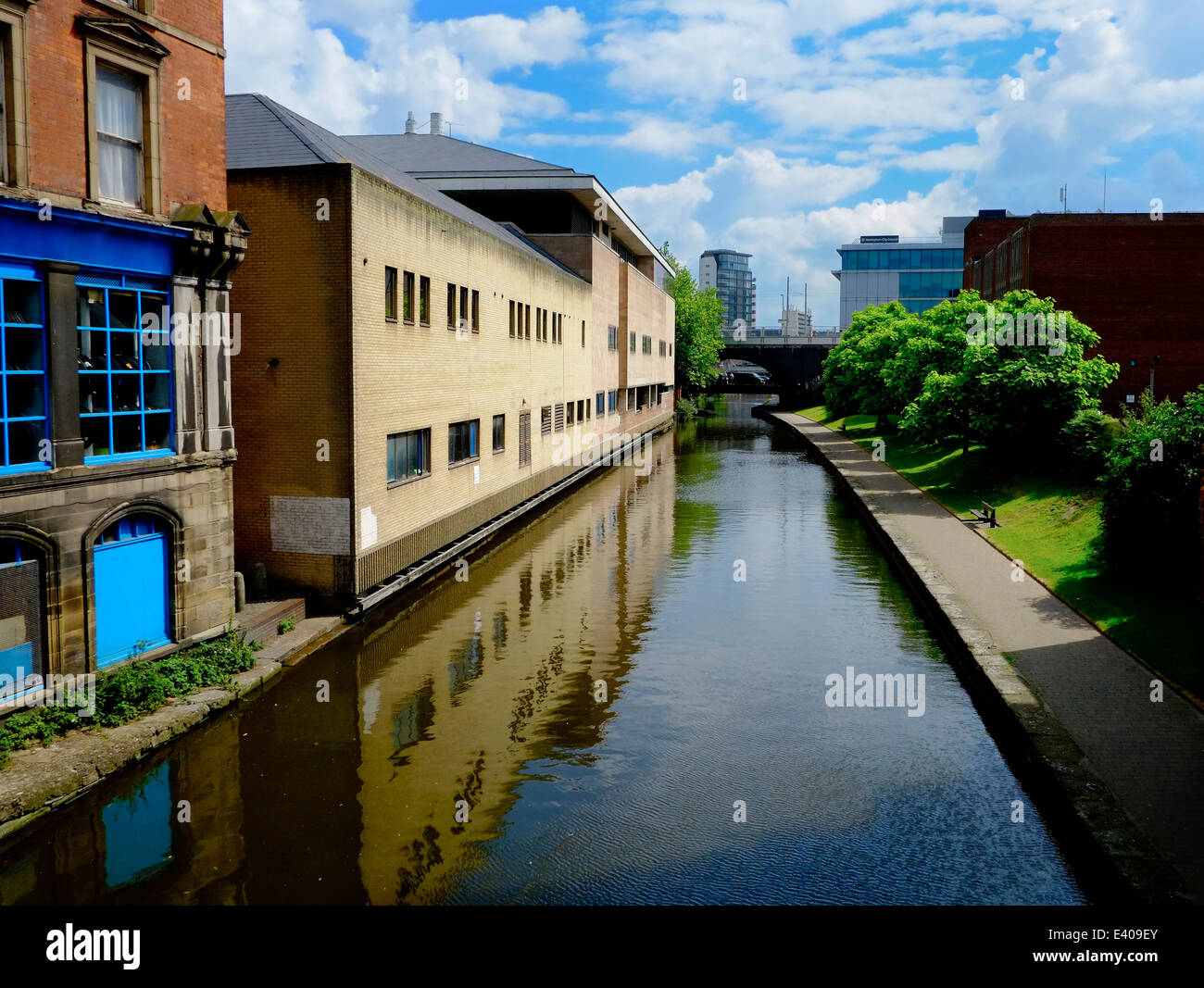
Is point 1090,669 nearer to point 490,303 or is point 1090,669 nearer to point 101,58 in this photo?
point 101,58

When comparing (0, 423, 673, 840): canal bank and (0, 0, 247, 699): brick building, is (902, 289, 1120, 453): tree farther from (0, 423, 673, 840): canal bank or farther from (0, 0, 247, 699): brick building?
(0, 0, 247, 699): brick building

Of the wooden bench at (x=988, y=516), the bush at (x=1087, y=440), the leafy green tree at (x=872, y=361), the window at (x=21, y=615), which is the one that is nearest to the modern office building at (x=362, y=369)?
the window at (x=21, y=615)

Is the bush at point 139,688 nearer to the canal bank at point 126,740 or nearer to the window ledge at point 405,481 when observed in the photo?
the canal bank at point 126,740

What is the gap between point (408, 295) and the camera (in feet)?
68.2

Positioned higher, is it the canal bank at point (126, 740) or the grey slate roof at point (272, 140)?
the grey slate roof at point (272, 140)

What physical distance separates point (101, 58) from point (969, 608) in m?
14.5

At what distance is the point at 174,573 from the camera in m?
14.0

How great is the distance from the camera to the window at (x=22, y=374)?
1148 centimetres

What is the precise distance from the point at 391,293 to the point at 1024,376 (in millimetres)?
17292

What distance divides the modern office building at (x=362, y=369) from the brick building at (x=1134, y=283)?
27.1m

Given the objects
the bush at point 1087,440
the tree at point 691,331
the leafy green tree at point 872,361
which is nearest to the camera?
the bush at point 1087,440

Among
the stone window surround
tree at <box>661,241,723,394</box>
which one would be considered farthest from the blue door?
tree at <box>661,241,723,394</box>
